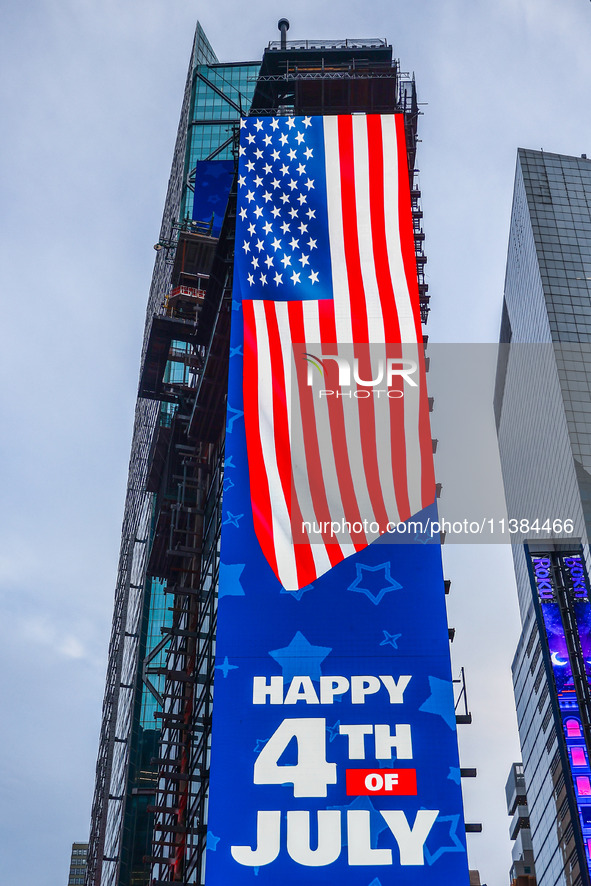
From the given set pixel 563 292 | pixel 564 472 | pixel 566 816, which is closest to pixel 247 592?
pixel 566 816

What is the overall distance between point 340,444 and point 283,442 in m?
2.36

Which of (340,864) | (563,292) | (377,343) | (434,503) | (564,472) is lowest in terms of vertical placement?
(340,864)

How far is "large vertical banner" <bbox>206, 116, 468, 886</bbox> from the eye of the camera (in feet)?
122

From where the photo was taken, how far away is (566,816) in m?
118

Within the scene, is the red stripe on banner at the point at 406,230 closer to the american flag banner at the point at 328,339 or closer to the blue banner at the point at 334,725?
the american flag banner at the point at 328,339

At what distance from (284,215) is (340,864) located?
96.4ft

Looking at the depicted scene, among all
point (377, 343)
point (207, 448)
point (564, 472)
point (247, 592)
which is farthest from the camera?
point (564, 472)

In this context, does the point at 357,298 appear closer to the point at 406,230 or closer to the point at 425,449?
the point at 406,230

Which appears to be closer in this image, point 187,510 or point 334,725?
point 334,725

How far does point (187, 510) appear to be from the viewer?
195 ft

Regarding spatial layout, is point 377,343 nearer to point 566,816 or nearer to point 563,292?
point 566,816

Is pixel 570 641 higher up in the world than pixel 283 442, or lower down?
higher up

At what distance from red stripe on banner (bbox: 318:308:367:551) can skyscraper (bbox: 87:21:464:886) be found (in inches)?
183

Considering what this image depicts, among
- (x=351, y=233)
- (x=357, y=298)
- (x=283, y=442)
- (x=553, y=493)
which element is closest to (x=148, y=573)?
(x=283, y=442)
